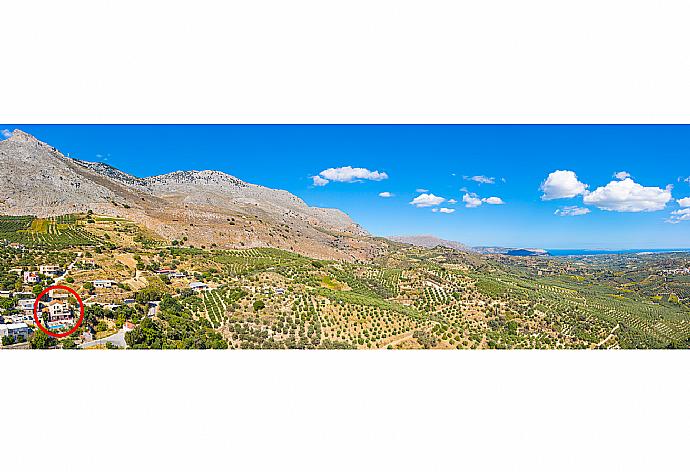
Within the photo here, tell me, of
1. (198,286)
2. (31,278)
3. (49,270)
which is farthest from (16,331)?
(198,286)

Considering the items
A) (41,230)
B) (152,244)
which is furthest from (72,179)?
(152,244)

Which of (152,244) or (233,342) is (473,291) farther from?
(152,244)

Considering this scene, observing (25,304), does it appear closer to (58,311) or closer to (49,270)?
(58,311)

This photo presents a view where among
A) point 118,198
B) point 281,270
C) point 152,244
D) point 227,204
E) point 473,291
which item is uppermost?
point 227,204

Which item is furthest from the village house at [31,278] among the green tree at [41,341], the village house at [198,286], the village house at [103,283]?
the village house at [198,286]

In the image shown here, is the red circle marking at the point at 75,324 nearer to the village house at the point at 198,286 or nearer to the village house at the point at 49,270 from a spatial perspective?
the village house at the point at 49,270

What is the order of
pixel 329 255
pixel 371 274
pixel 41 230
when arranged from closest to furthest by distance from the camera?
pixel 41 230 → pixel 371 274 → pixel 329 255
